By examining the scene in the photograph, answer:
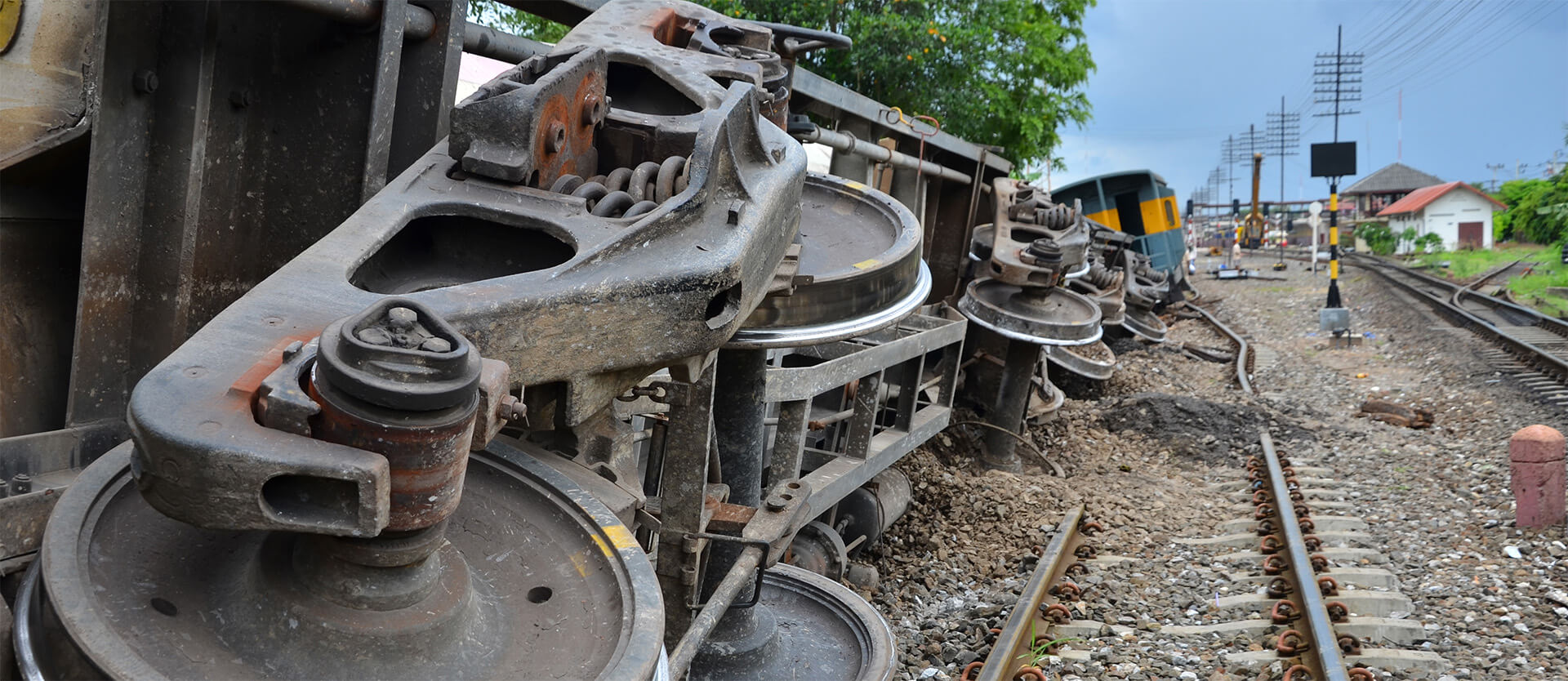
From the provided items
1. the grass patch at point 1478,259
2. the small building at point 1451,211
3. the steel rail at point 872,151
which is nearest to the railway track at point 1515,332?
the grass patch at point 1478,259

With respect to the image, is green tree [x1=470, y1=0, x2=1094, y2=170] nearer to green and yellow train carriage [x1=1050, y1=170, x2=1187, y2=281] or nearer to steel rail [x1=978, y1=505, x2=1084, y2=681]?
green and yellow train carriage [x1=1050, y1=170, x2=1187, y2=281]

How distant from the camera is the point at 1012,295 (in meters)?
8.23

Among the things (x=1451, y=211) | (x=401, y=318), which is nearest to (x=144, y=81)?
(x=401, y=318)

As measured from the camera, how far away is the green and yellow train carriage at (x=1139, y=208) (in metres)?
17.8

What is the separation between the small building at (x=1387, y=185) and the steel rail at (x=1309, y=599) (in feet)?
253

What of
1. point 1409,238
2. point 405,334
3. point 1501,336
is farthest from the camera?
point 1409,238

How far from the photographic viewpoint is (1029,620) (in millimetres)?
4848

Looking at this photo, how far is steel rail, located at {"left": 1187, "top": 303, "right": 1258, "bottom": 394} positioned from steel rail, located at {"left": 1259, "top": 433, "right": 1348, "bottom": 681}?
17.4ft

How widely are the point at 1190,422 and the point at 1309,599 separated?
4.66 metres

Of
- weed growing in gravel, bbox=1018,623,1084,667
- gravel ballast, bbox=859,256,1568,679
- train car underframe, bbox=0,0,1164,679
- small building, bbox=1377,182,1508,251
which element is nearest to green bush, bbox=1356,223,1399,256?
small building, bbox=1377,182,1508,251

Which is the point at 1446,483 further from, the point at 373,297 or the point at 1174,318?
the point at 1174,318

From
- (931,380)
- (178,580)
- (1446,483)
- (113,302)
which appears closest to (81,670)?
(178,580)

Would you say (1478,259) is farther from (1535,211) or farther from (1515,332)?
(1515,332)

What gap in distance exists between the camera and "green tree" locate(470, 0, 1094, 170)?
1734 cm
